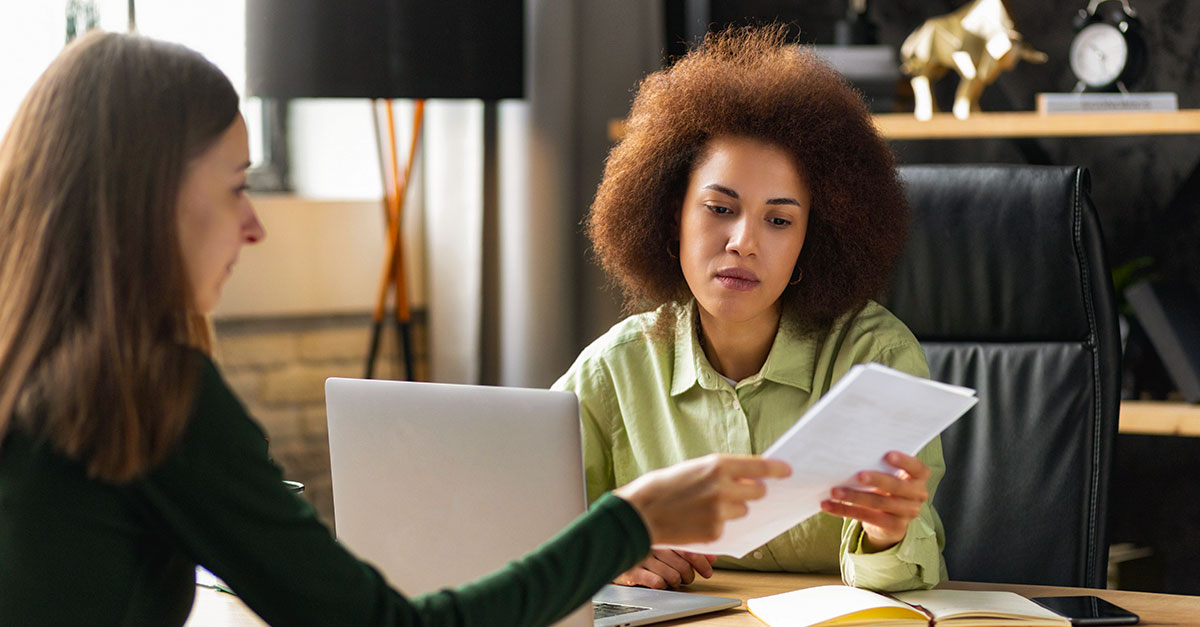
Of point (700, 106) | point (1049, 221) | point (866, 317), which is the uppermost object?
point (700, 106)

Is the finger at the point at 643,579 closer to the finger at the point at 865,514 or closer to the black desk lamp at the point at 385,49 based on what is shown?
the finger at the point at 865,514

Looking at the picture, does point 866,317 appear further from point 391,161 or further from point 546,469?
point 391,161

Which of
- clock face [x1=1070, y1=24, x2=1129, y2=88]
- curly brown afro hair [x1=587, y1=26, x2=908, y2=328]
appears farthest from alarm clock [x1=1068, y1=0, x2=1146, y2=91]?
curly brown afro hair [x1=587, y1=26, x2=908, y2=328]

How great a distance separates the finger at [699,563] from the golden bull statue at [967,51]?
1.34 meters

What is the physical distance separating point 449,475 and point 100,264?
1.31 feet

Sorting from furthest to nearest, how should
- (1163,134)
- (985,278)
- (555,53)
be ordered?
(555,53), (1163,134), (985,278)

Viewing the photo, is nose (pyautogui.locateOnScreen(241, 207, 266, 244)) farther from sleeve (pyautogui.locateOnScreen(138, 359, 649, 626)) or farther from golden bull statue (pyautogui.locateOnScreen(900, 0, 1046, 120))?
golden bull statue (pyautogui.locateOnScreen(900, 0, 1046, 120))

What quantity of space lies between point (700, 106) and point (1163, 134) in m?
1.40

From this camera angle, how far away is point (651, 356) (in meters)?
1.66

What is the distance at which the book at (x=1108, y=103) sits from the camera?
2.29 metres

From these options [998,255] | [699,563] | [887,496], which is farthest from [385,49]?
[887,496]

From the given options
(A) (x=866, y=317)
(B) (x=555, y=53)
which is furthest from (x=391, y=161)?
(A) (x=866, y=317)

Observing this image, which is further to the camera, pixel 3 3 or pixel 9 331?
pixel 3 3

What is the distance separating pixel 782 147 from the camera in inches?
62.3
